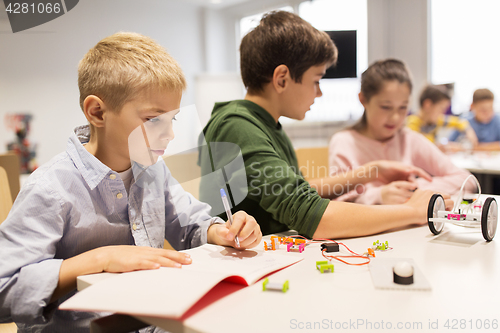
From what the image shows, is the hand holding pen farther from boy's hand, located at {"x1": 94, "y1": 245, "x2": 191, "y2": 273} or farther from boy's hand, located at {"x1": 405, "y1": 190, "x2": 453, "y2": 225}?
boy's hand, located at {"x1": 405, "y1": 190, "x2": 453, "y2": 225}

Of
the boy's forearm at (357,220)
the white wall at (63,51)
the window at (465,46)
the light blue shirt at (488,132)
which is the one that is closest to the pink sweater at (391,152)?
the boy's forearm at (357,220)

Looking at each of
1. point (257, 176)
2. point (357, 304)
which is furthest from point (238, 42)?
point (357, 304)

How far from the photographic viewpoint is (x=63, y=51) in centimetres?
197

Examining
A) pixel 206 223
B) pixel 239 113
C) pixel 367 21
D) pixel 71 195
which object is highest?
pixel 367 21

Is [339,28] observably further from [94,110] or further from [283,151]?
[94,110]

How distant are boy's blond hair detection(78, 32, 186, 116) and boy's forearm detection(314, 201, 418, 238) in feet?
1.46

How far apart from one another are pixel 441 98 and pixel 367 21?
5.65 ft

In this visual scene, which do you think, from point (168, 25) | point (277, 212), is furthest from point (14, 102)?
point (277, 212)

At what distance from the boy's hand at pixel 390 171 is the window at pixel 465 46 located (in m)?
3.16

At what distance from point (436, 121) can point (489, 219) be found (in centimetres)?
321

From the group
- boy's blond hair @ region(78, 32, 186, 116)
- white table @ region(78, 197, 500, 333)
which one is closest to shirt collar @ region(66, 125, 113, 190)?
boy's blond hair @ region(78, 32, 186, 116)

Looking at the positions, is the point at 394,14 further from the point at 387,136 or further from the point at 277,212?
the point at 277,212

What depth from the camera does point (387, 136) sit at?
5.29 feet

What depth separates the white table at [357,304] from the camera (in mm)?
416
